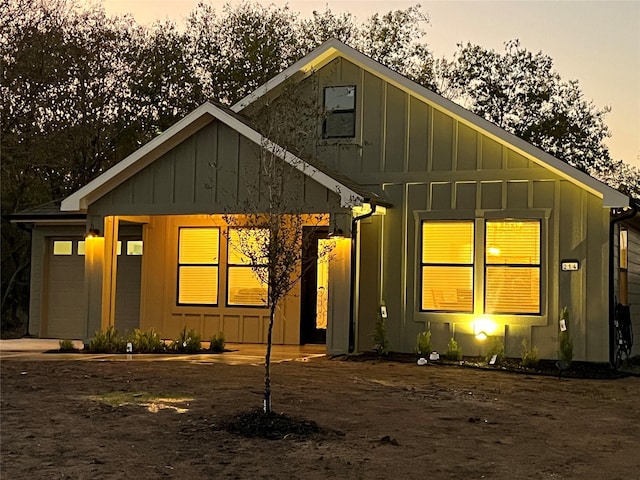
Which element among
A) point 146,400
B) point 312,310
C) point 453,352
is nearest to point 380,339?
point 453,352

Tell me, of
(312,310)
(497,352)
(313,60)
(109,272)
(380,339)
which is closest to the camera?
(497,352)

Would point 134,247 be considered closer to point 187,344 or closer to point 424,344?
point 187,344

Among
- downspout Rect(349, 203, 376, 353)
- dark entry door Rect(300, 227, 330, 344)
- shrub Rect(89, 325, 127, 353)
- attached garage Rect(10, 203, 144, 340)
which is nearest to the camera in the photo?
downspout Rect(349, 203, 376, 353)

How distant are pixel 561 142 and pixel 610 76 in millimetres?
5859

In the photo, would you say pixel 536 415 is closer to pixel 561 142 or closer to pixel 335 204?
pixel 335 204

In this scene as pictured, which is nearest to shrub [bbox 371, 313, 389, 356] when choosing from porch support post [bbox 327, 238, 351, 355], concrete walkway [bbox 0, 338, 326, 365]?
porch support post [bbox 327, 238, 351, 355]

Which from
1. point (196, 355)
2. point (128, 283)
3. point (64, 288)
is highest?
point (128, 283)

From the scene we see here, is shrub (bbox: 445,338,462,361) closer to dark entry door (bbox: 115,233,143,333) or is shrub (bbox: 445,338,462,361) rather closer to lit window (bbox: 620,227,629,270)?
lit window (bbox: 620,227,629,270)

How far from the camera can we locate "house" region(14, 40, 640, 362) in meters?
13.0

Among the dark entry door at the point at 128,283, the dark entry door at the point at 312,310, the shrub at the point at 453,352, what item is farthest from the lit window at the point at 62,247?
the shrub at the point at 453,352

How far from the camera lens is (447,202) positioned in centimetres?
1383

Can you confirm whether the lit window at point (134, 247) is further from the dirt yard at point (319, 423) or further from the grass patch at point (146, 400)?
the grass patch at point (146, 400)

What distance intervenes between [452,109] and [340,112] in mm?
2174

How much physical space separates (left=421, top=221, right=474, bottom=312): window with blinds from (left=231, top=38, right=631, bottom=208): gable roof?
153 cm
